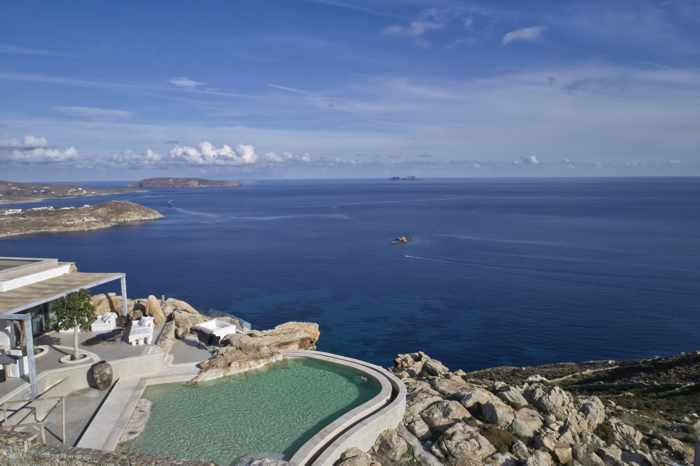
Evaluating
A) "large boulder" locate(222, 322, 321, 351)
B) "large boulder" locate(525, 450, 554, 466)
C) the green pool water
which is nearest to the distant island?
"large boulder" locate(222, 322, 321, 351)

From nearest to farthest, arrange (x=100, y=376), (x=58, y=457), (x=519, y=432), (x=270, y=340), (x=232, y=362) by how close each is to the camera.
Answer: (x=58, y=457)
(x=519, y=432)
(x=100, y=376)
(x=232, y=362)
(x=270, y=340)

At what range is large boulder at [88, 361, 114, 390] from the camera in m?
16.5

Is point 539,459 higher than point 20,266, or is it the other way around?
point 20,266

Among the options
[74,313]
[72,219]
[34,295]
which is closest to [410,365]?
[74,313]

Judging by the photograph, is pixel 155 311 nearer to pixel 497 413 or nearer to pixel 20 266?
pixel 20 266

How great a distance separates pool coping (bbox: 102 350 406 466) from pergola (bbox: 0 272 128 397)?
3.52m

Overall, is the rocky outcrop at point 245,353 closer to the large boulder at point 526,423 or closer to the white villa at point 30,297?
the white villa at point 30,297

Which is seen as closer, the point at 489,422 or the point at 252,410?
the point at 252,410

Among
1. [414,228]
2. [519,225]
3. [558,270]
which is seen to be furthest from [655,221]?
[558,270]

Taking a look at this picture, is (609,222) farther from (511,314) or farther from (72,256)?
(72,256)

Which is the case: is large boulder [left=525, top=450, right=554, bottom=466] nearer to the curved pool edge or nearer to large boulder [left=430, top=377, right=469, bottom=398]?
large boulder [left=430, top=377, right=469, bottom=398]

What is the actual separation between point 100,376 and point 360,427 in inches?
364

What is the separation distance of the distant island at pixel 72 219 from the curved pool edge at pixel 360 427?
111655 millimetres

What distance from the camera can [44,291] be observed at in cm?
1888
